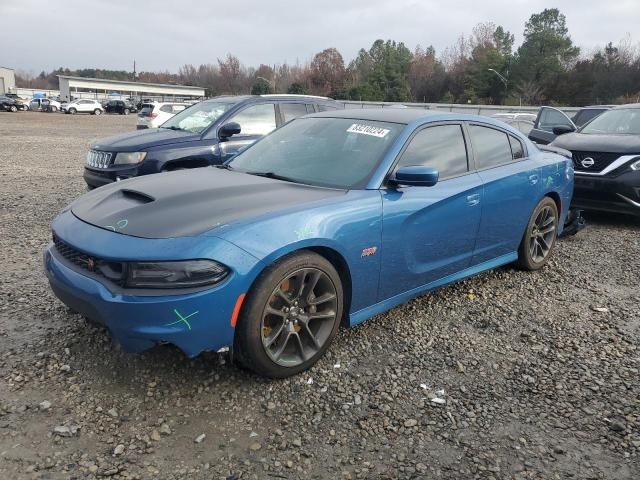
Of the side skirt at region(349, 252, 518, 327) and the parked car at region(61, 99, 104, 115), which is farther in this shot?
the parked car at region(61, 99, 104, 115)

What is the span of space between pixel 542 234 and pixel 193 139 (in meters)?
4.43

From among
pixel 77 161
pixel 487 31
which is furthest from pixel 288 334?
pixel 487 31

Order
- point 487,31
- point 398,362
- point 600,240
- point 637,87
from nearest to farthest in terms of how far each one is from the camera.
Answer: point 398,362, point 600,240, point 637,87, point 487,31

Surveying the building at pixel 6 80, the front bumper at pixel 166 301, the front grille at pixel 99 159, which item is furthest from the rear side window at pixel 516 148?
the building at pixel 6 80

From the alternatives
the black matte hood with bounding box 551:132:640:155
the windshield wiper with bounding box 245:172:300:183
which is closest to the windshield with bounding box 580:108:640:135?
the black matte hood with bounding box 551:132:640:155

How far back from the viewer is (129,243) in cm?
271

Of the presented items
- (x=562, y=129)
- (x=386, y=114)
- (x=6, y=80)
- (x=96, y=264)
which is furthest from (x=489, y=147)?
(x=6, y=80)

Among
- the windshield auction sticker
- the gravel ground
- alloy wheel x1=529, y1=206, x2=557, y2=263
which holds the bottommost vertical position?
the gravel ground

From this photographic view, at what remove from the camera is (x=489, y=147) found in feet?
14.7

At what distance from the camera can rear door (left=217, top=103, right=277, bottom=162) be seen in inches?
281

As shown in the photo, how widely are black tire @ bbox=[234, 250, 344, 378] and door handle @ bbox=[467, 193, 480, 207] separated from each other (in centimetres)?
142

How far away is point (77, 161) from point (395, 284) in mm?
11292

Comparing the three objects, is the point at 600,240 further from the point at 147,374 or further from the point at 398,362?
the point at 147,374

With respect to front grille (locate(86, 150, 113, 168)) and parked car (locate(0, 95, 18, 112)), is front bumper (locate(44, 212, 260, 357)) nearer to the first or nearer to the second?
front grille (locate(86, 150, 113, 168))
